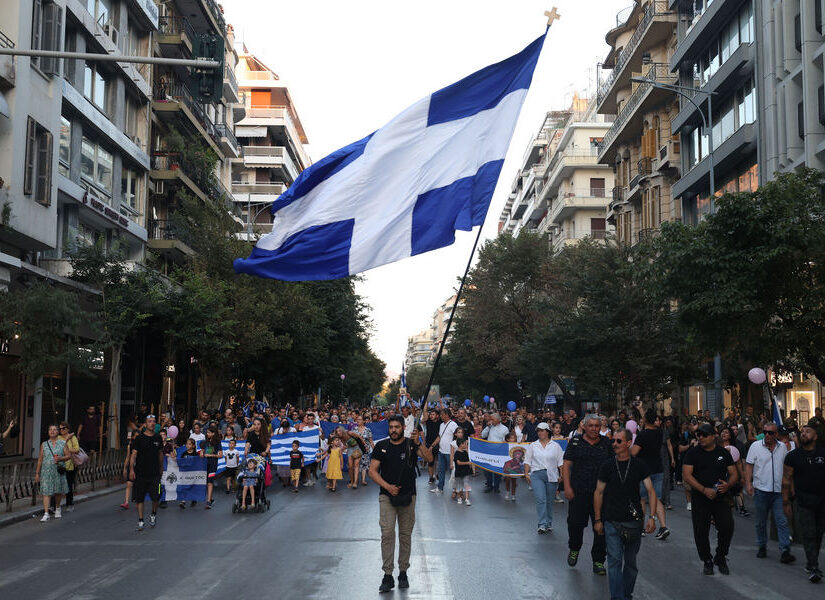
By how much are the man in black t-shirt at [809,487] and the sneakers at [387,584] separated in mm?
4686

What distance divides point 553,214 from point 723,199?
2531 inches

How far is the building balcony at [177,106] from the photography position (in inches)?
1612

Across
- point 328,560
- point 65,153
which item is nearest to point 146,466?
point 328,560

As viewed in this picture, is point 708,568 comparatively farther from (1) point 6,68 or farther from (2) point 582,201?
(2) point 582,201

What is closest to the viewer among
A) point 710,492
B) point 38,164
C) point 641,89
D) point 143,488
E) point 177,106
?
point 710,492

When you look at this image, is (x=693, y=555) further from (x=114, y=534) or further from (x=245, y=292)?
(x=245, y=292)

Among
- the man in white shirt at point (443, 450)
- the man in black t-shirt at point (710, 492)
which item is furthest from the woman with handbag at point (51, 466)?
the man in black t-shirt at point (710, 492)

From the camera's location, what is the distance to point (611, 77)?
172ft

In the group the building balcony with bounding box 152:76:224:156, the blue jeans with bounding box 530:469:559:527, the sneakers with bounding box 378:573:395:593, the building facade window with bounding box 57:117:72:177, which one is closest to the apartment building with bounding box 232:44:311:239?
the building balcony with bounding box 152:76:224:156

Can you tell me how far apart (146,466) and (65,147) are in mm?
19338

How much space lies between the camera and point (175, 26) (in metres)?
44.3

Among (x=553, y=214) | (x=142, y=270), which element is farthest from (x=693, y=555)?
(x=553, y=214)

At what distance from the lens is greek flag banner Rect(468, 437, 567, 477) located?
19109 millimetres

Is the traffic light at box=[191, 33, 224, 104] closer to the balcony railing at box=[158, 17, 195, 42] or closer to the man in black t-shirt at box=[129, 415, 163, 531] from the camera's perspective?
the man in black t-shirt at box=[129, 415, 163, 531]
